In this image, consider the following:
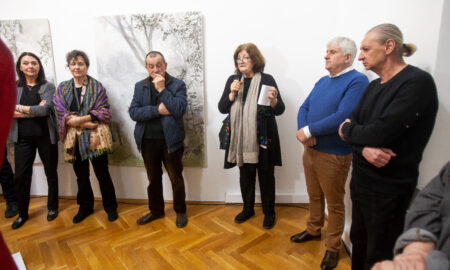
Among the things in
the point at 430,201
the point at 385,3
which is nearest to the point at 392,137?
the point at 430,201

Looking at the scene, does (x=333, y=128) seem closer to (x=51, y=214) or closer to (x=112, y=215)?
(x=112, y=215)

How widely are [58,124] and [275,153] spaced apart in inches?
85.5

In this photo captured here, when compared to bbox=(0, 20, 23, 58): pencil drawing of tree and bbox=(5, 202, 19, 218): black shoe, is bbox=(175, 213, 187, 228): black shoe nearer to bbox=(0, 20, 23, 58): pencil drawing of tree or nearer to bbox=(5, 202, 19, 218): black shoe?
bbox=(5, 202, 19, 218): black shoe

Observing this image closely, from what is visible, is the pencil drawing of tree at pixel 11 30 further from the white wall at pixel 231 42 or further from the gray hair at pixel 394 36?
the gray hair at pixel 394 36

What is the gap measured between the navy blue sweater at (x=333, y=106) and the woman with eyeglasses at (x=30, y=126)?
250cm

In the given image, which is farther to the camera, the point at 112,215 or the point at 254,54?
the point at 112,215

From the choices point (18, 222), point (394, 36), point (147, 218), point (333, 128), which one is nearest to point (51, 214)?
point (18, 222)

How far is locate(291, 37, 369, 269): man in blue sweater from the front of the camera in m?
1.75

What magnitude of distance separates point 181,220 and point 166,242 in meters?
0.32

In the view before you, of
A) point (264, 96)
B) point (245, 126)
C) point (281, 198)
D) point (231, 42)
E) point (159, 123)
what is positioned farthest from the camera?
point (281, 198)

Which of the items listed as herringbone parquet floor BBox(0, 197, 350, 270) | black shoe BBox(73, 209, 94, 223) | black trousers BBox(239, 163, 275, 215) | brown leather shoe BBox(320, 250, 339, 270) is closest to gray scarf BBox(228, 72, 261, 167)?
black trousers BBox(239, 163, 275, 215)

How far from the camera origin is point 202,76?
278 centimetres

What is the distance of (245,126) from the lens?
2342 millimetres

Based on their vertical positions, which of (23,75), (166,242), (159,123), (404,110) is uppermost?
(23,75)
